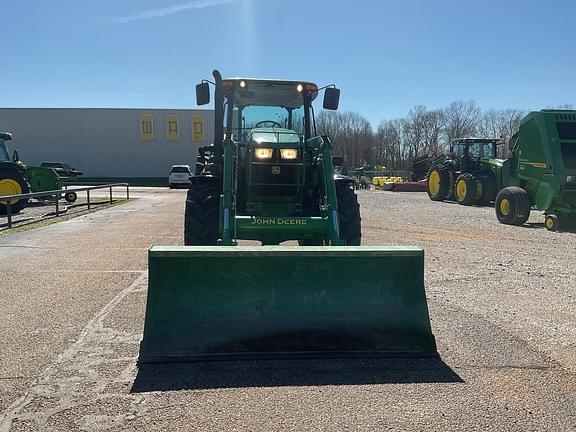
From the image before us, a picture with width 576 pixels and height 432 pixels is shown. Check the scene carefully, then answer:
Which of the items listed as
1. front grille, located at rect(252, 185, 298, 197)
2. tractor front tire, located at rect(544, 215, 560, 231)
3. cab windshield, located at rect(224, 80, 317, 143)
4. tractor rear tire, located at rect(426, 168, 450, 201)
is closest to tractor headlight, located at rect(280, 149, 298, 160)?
front grille, located at rect(252, 185, 298, 197)

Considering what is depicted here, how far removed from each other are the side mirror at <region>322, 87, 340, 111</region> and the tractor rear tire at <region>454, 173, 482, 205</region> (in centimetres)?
1319

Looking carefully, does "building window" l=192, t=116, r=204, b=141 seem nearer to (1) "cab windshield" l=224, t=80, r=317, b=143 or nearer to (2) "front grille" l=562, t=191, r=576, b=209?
(2) "front grille" l=562, t=191, r=576, b=209

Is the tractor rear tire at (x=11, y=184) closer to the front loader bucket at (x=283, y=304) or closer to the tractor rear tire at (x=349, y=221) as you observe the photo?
the tractor rear tire at (x=349, y=221)

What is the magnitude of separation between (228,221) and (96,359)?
91.7 inches

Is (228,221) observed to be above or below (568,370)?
above

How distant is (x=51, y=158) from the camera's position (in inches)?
1727

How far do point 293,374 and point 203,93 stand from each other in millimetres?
4770

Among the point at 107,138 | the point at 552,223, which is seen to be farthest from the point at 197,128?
the point at 552,223

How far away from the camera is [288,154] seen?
674 cm

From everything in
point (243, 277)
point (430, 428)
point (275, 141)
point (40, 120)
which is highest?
point (40, 120)

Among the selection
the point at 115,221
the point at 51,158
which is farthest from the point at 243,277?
the point at 51,158

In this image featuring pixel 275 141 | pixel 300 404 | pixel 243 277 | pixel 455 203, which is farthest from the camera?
pixel 455 203

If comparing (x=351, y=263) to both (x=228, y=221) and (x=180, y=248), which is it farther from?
(x=228, y=221)

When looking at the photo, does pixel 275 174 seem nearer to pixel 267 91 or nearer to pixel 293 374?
pixel 267 91
